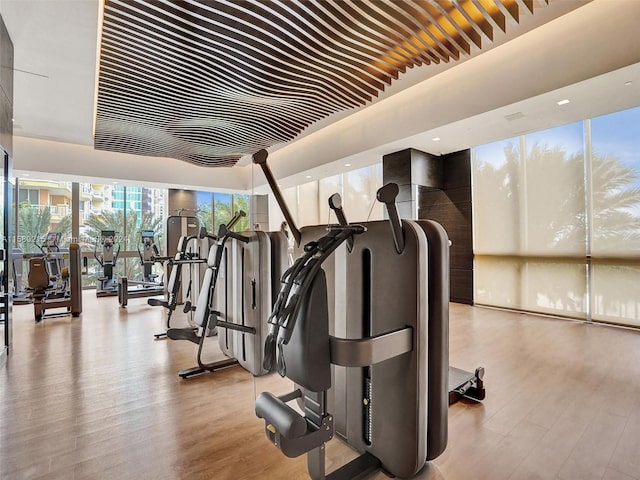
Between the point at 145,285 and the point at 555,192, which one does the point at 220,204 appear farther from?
the point at 555,192

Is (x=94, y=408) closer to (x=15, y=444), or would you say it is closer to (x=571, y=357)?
(x=15, y=444)

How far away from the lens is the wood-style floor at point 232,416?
1905 mm

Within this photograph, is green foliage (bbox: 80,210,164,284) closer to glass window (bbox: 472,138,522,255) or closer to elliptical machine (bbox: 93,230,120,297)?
elliptical machine (bbox: 93,230,120,297)

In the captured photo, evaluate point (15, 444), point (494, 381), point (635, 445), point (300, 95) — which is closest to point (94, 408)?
point (15, 444)

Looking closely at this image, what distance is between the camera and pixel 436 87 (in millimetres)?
5242

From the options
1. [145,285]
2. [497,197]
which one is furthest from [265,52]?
[145,285]

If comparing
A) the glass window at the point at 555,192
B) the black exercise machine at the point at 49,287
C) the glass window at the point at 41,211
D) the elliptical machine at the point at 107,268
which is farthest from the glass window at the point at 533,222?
the glass window at the point at 41,211

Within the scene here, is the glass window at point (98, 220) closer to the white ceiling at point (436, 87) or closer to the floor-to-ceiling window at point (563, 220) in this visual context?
the white ceiling at point (436, 87)

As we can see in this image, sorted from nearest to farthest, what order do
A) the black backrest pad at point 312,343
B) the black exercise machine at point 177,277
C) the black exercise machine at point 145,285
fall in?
1. the black backrest pad at point 312,343
2. the black exercise machine at point 177,277
3. the black exercise machine at point 145,285

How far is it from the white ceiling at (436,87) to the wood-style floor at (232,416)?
308 cm

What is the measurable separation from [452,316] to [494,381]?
9.14 ft

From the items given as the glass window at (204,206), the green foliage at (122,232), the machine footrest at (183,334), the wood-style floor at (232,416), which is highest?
the glass window at (204,206)

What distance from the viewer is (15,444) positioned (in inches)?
84.4

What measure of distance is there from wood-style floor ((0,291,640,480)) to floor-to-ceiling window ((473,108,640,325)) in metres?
1.20
